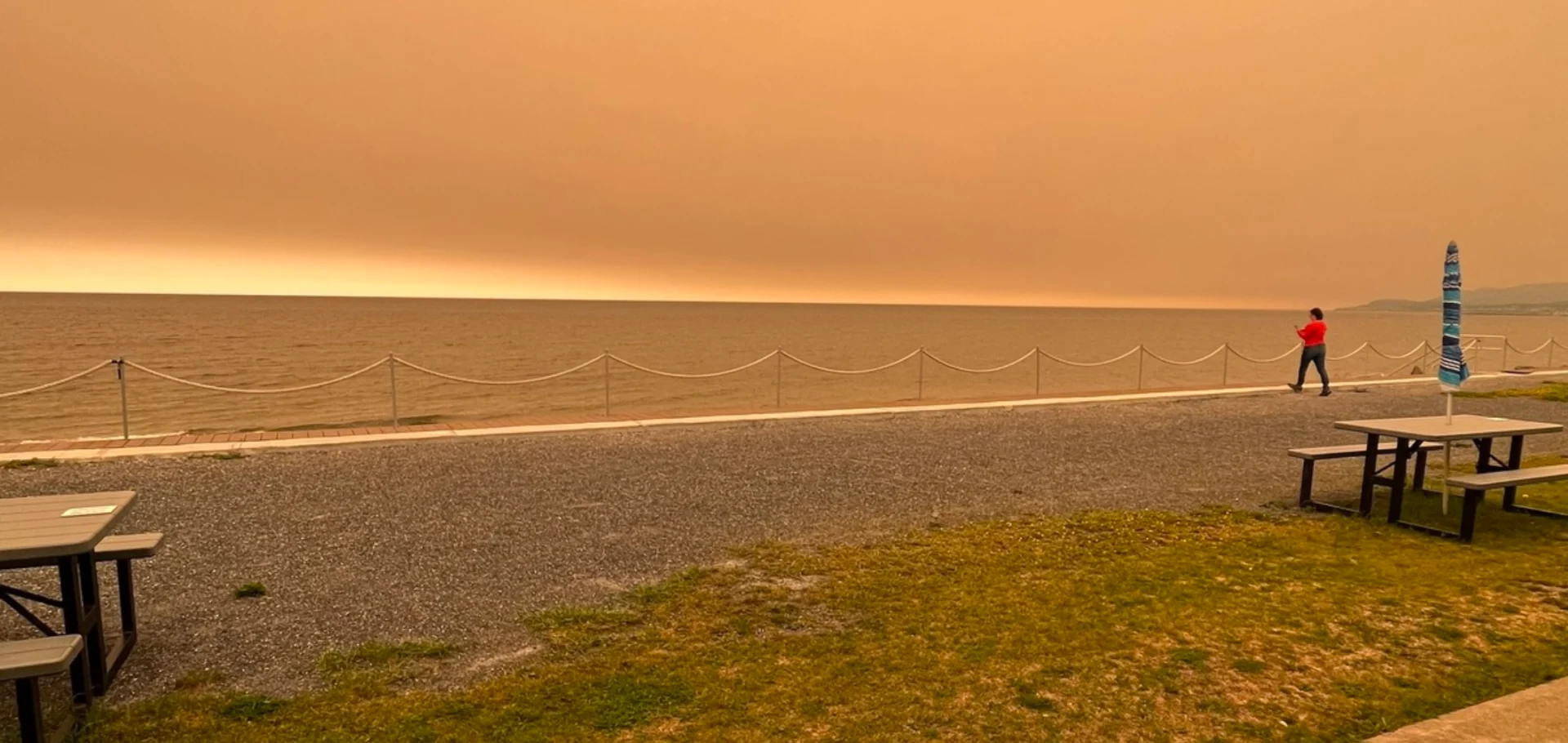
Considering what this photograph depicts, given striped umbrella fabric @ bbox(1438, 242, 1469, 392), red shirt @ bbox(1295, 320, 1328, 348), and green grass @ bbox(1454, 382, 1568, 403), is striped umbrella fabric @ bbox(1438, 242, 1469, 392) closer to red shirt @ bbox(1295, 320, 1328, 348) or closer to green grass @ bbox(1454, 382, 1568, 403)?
red shirt @ bbox(1295, 320, 1328, 348)

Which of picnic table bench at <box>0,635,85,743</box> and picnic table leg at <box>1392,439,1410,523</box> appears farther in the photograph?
picnic table leg at <box>1392,439,1410,523</box>

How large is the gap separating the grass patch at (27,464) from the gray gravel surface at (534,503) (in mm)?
193

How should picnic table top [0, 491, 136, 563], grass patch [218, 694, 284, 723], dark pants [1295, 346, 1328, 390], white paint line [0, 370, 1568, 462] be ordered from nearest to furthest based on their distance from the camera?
1. picnic table top [0, 491, 136, 563]
2. grass patch [218, 694, 284, 723]
3. white paint line [0, 370, 1568, 462]
4. dark pants [1295, 346, 1328, 390]

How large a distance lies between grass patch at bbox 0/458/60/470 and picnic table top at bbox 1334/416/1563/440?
1098 centimetres

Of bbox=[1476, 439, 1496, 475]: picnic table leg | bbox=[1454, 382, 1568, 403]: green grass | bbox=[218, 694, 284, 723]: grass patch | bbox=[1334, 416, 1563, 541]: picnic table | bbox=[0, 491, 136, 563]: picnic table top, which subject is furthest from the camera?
bbox=[1454, 382, 1568, 403]: green grass

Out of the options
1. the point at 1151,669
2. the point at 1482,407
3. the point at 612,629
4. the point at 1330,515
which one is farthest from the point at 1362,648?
the point at 1482,407

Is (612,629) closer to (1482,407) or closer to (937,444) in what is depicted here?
(937,444)

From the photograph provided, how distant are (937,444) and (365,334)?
5807cm

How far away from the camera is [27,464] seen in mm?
7762

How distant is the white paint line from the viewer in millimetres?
8242

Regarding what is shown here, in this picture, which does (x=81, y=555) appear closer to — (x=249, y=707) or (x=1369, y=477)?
(x=249, y=707)

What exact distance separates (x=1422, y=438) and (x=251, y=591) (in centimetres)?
777

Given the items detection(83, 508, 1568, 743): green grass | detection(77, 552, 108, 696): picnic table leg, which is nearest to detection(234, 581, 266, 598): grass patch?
detection(77, 552, 108, 696): picnic table leg

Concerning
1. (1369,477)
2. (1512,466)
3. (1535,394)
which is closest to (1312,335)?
(1535,394)
